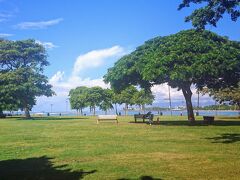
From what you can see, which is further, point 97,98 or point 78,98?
point 78,98

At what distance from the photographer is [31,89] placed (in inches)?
2566

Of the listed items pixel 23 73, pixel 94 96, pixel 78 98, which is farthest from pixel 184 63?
pixel 78 98

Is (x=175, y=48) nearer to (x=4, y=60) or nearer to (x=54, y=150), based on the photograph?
(x=54, y=150)

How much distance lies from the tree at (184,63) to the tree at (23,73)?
28.4 meters

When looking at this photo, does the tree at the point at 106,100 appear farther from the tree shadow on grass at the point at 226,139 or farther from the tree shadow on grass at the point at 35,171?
the tree shadow on grass at the point at 35,171

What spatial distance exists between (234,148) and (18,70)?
184ft

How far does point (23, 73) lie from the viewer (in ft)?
216

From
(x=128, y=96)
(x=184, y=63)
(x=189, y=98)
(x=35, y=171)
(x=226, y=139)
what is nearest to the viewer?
(x=35, y=171)

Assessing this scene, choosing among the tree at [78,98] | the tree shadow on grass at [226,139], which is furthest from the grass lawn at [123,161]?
the tree at [78,98]

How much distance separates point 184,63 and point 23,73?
4134 cm

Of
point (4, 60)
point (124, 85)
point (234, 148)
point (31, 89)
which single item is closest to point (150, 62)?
point (124, 85)

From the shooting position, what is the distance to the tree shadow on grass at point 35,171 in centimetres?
1073

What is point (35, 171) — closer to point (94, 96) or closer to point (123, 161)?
point (123, 161)

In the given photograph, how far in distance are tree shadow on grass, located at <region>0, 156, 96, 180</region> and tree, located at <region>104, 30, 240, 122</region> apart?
20.9 metres
